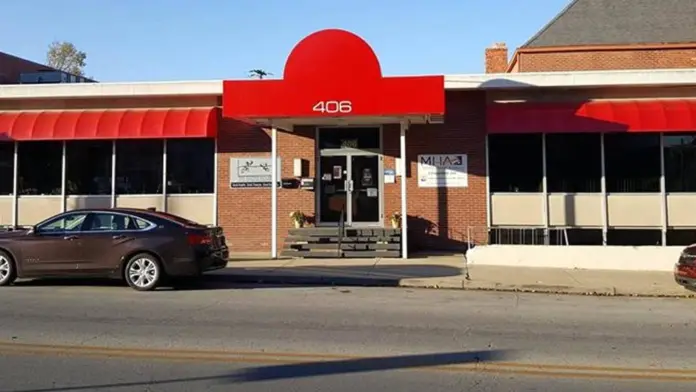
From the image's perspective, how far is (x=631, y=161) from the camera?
18.2m

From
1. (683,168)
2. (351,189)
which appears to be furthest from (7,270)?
(683,168)

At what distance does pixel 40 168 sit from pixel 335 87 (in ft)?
31.9

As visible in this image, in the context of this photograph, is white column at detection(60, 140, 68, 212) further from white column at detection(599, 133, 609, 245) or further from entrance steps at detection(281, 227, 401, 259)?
white column at detection(599, 133, 609, 245)

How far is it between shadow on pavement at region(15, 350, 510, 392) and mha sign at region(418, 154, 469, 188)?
11377mm

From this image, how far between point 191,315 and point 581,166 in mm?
12355

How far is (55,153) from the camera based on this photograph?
1997cm

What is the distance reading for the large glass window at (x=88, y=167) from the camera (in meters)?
19.8

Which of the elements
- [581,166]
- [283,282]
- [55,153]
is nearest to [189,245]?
[283,282]

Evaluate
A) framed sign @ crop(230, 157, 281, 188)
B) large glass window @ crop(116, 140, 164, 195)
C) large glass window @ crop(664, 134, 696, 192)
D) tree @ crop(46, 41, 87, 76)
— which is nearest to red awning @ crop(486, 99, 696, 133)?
large glass window @ crop(664, 134, 696, 192)

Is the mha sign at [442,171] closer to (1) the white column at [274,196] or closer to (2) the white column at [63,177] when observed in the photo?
(1) the white column at [274,196]

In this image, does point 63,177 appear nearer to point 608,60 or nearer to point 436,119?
point 436,119

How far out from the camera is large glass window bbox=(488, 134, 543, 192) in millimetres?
18500

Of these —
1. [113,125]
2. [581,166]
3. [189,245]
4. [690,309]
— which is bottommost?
[690,309]

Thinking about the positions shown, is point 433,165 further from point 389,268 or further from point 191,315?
point 191,315
